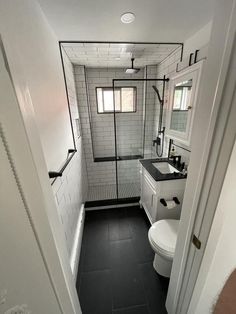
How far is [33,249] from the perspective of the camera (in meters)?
0.58

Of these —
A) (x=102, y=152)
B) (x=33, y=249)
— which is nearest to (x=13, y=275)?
(x=33, y=249)

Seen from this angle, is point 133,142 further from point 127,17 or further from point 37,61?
point 37,61

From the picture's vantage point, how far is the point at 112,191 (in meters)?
2.81

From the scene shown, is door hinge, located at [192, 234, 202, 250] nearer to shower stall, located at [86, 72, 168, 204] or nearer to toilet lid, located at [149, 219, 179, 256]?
toilet lid, located at [149, 219, 179, 256]

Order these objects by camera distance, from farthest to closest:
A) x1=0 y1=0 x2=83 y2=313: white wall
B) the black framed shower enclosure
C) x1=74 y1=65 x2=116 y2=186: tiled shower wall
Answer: the black framed shower enclosure < x1=74 y1=65 x2=116 y2=186: tiled shower wall < x1=0 y1=0 x2=83 y2=313: white wall

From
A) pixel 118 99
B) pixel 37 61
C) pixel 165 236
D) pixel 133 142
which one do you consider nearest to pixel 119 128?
pixel 133 142

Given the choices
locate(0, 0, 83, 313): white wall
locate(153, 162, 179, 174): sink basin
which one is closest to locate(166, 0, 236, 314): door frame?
locate(0, 0, 83, 313): white wall

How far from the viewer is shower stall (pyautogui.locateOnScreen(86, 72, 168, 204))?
8.49 feet

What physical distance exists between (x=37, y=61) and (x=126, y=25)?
93 centimetres

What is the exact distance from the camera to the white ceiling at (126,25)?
3.45ft

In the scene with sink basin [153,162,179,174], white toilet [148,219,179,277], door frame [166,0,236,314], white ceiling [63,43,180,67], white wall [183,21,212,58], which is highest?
white ceiling [63,43,180,67]

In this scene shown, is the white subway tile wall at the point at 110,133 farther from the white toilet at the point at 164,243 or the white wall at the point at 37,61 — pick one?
the white wall at the point at 37,61

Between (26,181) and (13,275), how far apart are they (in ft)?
1.16

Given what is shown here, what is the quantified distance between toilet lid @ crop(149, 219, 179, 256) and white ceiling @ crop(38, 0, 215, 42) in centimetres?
193
